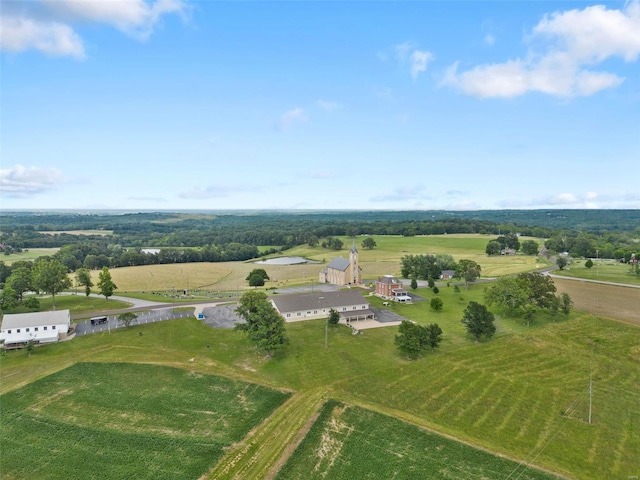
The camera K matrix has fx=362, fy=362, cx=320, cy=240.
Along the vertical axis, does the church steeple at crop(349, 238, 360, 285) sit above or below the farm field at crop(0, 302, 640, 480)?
above

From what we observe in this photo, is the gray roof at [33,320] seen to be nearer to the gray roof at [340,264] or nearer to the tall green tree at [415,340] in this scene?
the tall green tree at [415,340]

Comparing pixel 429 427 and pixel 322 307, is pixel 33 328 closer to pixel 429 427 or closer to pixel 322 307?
pixel 322 307

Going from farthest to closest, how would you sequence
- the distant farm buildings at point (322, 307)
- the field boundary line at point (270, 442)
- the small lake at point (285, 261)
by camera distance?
the small lake at point (285, 261), the distant farm buildings at point (322, 307), the field boundary line at point (270, 442)

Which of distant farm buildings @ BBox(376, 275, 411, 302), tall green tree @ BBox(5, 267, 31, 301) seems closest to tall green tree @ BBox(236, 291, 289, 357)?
distant farm buildings @ BBox(376, 275, 411, 302)

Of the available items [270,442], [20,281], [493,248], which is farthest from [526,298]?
[20,281]

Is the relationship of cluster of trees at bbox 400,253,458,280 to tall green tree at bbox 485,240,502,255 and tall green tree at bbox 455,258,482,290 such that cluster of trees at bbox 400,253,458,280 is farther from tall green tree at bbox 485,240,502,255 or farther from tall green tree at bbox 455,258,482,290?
tall green tree at bbox 485,240,502,255

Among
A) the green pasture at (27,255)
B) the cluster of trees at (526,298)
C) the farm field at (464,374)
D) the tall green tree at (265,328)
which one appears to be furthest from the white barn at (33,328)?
the green pasture at (27,255)
